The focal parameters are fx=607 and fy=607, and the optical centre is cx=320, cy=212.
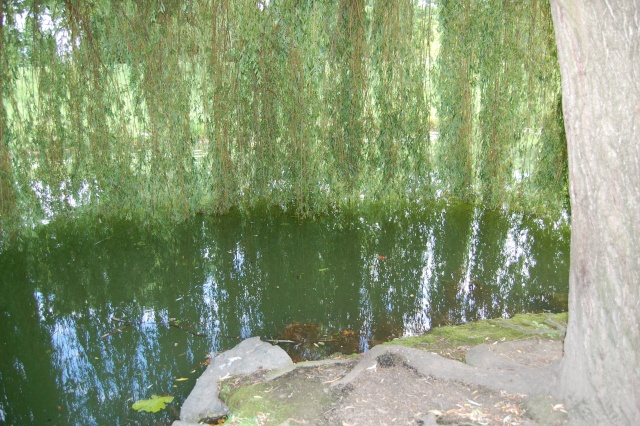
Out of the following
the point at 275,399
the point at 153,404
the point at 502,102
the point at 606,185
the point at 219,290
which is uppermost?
the point at 502,102

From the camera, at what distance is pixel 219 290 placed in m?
4.46

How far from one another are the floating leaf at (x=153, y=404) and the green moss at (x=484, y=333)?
1.22 metres

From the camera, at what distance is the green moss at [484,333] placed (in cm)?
315

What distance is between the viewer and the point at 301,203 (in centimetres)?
554

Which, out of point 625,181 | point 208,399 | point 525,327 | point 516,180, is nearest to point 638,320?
point 625,181

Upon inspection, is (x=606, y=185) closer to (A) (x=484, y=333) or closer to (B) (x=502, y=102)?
(A) (x=484, y=333)

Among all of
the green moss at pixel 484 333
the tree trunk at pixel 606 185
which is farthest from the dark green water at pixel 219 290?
the tree trunk at pixel 606 185

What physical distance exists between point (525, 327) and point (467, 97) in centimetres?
228

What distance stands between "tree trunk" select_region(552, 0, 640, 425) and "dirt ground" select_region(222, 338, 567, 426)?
0.31 m

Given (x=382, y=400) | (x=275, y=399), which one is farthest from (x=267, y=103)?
(x=382, y=400)

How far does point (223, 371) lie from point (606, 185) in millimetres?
1949

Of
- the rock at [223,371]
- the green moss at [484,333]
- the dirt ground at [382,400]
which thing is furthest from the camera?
the green moss at [484,333]

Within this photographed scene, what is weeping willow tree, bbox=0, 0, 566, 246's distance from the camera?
458cm

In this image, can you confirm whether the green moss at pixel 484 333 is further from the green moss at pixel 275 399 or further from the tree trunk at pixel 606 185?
the tree trunk at pixel 606 185
